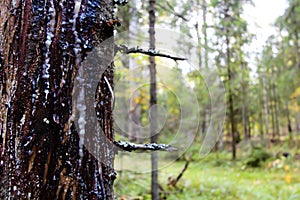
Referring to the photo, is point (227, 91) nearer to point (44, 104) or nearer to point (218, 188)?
point (218, 188)

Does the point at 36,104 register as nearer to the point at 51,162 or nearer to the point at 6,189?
the point at 51,162

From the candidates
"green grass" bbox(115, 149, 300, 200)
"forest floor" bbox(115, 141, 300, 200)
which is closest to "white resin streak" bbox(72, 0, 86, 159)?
"forest floor" bbox(115, 141, 300, 200)

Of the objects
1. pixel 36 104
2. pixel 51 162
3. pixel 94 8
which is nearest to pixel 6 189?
pixel 51 162

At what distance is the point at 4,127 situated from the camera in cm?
114

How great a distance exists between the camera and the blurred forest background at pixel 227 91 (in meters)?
4.38

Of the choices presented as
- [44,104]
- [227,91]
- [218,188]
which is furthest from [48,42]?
[227,91]

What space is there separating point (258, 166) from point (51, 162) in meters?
11.8

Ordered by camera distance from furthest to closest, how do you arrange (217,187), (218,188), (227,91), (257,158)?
(227,91) → (257,158) → (217,187) → (218,188)

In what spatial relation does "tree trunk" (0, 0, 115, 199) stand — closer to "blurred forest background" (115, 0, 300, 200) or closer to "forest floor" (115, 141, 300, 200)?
"blurred forest background" (115, 0, 300, 200)

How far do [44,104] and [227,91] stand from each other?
12001 mm

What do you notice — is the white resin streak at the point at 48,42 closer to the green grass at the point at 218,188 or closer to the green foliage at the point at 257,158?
the green grass at the point at 218,188

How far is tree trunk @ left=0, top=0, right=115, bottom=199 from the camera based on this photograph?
109 centimetres

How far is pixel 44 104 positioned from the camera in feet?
3.62

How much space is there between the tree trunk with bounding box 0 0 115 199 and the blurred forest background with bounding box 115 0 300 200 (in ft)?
2.51
